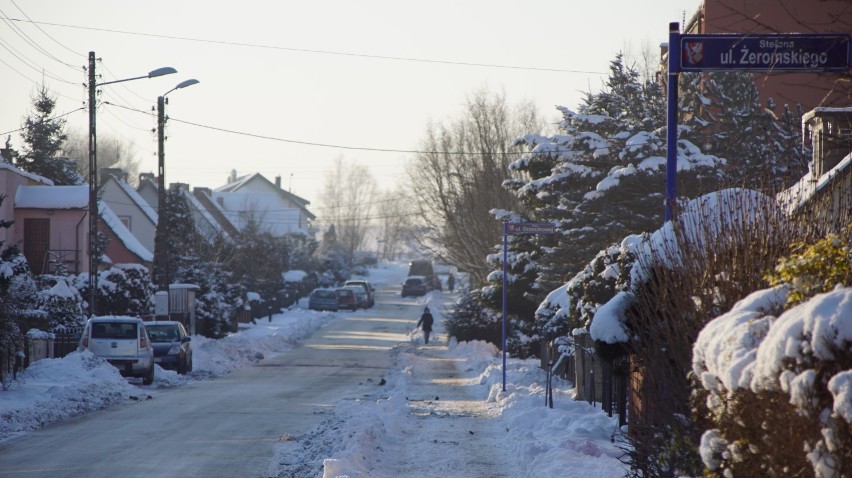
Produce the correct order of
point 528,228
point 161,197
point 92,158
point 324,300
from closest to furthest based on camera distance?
1. point 528,228
2. point 92,158
3. point 161,197
4. point 324,300

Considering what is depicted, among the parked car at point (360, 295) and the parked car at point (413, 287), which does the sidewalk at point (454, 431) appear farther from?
the parked car at point (413, 287)

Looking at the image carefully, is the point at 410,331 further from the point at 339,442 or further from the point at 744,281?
the point at 744,281

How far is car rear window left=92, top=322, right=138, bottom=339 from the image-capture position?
995 inches

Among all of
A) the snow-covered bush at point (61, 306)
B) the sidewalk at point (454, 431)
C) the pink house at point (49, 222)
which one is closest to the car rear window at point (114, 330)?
the snow-covered bush at point (61, 306)

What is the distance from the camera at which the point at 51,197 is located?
41781 mm

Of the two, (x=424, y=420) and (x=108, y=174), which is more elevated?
(x=108, y=174)

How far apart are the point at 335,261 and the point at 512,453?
273 feet

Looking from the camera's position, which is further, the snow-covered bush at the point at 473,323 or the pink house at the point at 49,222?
the pink house at the point at 49,222

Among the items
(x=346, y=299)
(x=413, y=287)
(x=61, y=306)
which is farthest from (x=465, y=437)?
(x=413, y=287)

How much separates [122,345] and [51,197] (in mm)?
18952

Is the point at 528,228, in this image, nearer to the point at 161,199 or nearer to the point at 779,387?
the point at 779,387

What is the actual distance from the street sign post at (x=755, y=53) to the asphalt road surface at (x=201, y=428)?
6753mm

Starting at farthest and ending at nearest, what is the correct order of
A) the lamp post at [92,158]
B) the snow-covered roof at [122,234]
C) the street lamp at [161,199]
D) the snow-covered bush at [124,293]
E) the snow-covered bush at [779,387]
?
the snow-covered roof at [122,234] → the snow-covered bush at [124,293] → the street lamp at [161,199] → the lamp post at [92,158] → the snow-covered bush at [779,387]

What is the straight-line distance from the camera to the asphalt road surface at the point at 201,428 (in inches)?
504
